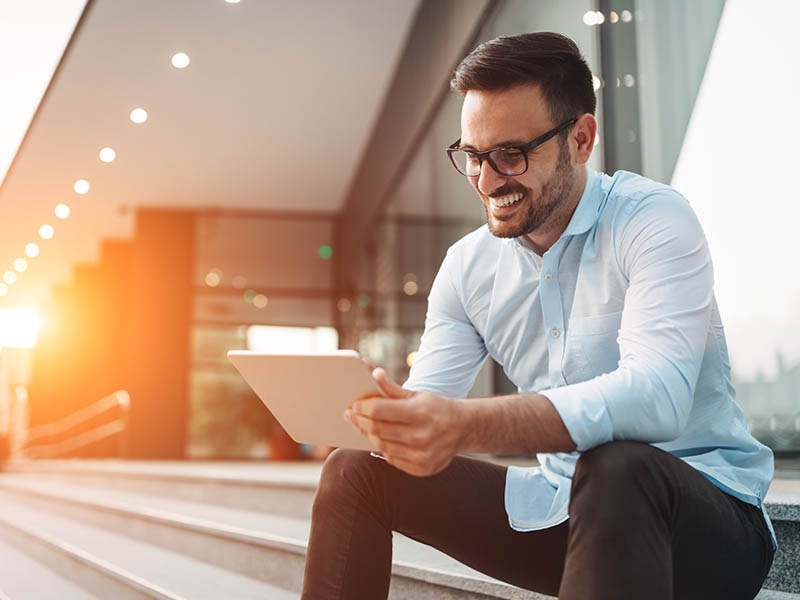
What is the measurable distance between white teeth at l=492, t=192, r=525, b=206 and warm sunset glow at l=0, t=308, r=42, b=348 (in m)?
14.1

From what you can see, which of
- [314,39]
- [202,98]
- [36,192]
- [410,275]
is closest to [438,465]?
[410,275]

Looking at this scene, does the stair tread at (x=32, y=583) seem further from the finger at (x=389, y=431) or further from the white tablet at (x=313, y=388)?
the finger at (x=389, y=431)

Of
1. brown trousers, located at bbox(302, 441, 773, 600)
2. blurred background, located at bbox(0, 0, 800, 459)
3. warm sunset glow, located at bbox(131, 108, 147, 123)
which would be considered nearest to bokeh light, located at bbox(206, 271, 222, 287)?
blurred background, located at bbox(0, 0, 800, 459)

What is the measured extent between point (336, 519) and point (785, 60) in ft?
5.93

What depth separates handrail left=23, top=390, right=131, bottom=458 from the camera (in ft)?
30.6

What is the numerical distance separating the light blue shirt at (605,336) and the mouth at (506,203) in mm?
94

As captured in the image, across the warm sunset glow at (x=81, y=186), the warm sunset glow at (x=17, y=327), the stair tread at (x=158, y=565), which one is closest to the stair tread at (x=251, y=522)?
the stair tread at (x=158, y=565)

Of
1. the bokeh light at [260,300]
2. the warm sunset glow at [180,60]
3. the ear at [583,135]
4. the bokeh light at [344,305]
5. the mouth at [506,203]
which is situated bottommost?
the mouth at [506,203]

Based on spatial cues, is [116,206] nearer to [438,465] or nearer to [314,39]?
[314,39]

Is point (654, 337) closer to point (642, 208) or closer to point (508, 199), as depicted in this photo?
point (642, 208)

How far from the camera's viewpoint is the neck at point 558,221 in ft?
4.44

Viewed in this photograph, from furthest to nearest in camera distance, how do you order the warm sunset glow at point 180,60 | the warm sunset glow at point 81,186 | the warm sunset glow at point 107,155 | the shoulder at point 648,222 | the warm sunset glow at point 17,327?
the warm sunset glow at point 17,327 < the warm sunset glow at point 81,186 < the warm sunset glow at point 107,155 < the warm sunset glow at point 180,60 < the shoulder at point 648,222

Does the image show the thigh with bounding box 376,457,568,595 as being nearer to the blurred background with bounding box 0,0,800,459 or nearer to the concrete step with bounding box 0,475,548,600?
the concrete step with bounding box 0,475,548,600

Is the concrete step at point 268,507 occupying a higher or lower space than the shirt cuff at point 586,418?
lower
